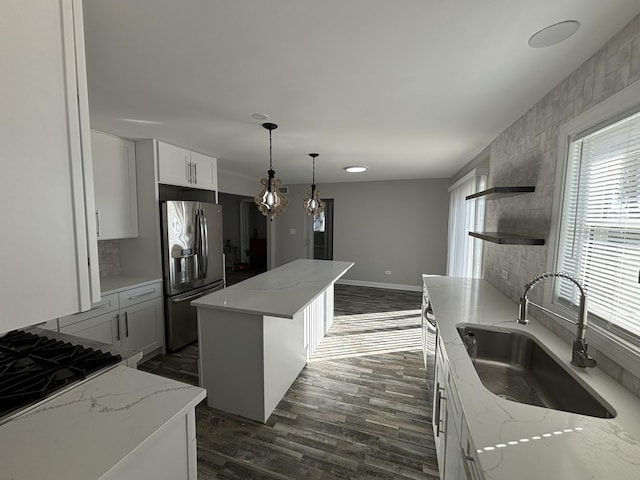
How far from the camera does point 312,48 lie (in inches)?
52.4

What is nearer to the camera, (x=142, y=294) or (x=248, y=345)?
(x=248, y=345)

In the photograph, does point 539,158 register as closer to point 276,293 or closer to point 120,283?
point 276,293

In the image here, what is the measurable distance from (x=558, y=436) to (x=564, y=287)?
1.05 m

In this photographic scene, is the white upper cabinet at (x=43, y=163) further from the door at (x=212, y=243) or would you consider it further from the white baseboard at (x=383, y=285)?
the white baseboard at (x=383, y=285)

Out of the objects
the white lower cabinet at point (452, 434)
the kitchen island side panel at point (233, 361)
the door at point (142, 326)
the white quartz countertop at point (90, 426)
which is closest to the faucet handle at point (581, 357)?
the white lower cabinet at point (452, 434)

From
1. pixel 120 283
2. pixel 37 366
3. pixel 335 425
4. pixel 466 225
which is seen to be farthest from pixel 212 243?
pixel 466 225

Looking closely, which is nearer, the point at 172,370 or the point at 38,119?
the point at 38,119

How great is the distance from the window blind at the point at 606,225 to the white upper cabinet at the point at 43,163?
199 cm

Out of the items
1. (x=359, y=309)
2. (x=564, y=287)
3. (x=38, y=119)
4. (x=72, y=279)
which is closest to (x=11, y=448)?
(x=72, y=279)

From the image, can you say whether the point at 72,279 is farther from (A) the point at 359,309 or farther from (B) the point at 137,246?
(A) the point at 359,309

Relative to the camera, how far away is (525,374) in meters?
1.58

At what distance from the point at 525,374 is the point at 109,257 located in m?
3.99

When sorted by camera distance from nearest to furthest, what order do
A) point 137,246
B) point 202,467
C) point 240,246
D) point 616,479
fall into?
1. point 616,479
2. point 202,467
3. point 137,246
4. point 240,246

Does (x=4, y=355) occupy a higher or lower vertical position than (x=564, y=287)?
lower
